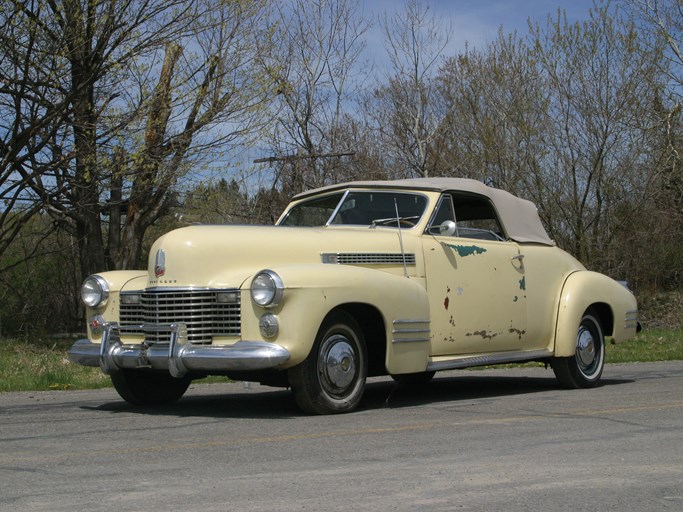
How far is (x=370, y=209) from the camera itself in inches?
359

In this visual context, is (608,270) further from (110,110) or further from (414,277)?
(414,277)

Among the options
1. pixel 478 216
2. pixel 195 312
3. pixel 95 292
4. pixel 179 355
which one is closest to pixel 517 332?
pixel 478 216

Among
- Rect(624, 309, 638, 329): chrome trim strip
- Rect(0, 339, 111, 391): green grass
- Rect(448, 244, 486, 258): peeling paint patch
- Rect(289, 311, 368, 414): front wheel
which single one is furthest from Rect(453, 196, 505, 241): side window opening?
Rect(0, 339, 111, 391): green grass

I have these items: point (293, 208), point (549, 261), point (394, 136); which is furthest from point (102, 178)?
point (394, 136)

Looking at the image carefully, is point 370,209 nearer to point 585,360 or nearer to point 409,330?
point 409,330

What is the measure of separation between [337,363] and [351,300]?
51 cm

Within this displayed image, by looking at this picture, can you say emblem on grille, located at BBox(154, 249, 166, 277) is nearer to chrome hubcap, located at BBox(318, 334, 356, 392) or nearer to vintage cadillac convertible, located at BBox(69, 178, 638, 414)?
vintage cadillac convertible, located at BBox(69, 178, 638, 414)

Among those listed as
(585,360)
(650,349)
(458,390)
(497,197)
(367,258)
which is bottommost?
(650,349)

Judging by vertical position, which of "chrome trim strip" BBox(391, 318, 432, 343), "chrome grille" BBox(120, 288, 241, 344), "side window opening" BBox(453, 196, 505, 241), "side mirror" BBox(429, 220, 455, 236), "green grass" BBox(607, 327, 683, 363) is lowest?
"green grass" BBox(607, 327, 683, 363)

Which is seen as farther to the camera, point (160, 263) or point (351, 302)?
point (160, 263)

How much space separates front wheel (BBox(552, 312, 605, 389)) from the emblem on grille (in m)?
4.31

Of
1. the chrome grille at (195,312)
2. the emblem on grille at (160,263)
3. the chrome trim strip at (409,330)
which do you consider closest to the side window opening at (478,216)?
the chrome trim strip at (409,330)

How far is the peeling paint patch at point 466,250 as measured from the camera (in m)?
8.89

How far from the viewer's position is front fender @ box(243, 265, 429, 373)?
720 cm
